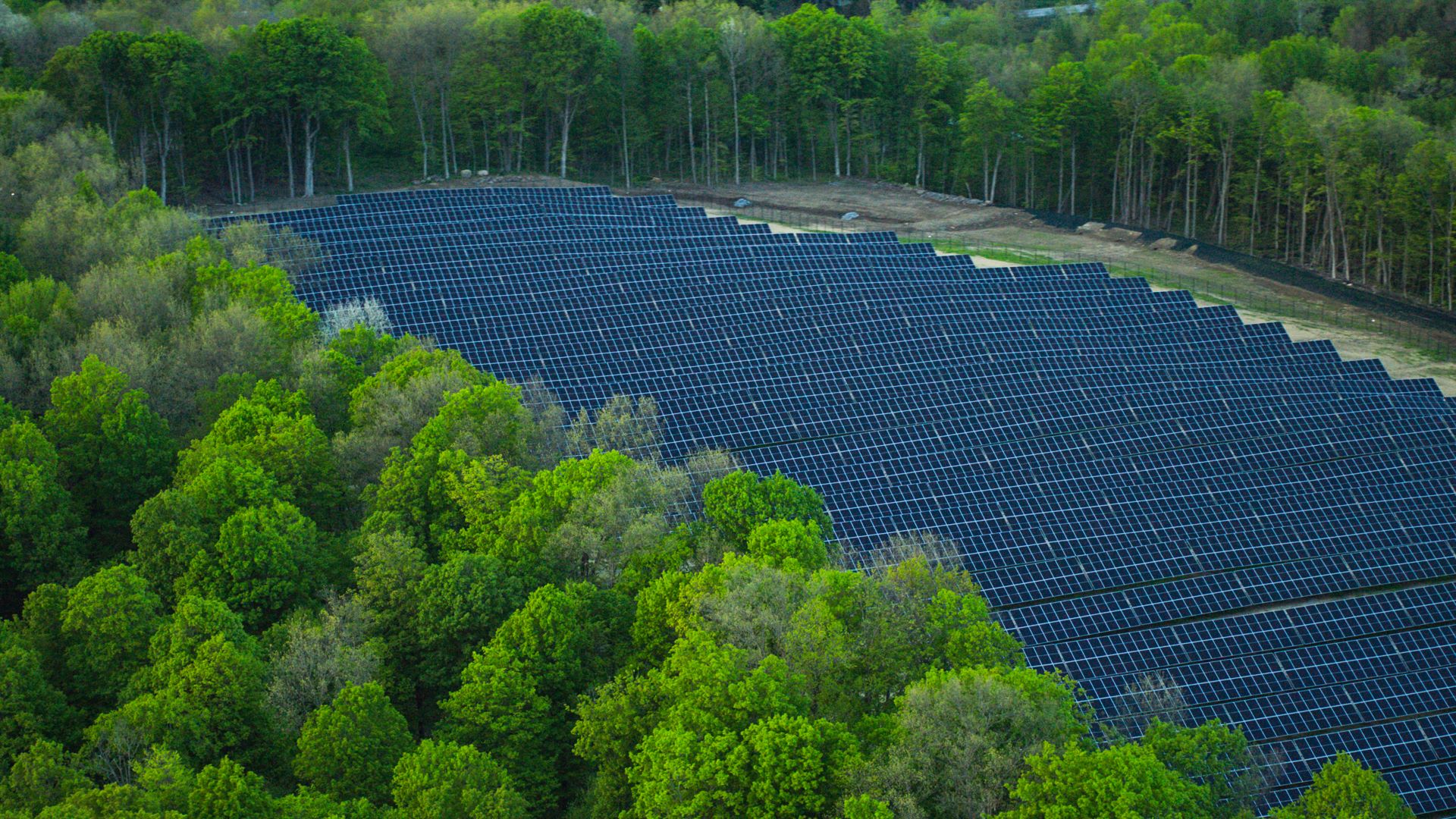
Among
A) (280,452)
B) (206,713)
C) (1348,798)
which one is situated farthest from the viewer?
(280,452)

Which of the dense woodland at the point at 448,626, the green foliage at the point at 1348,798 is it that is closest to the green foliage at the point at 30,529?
the dense woodland at the point at 448,626

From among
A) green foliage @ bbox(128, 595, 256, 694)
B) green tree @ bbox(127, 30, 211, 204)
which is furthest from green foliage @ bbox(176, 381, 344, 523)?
green tree @ bbox(127, 30, 211, 204)

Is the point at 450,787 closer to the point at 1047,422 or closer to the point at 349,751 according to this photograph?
Answer: the point at 349,751

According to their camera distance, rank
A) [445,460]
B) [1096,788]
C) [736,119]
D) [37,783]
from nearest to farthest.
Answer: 1. [1096,788]
2. [37,783]
3. [445,460]
4. [736,119]

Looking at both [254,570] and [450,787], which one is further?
[254,570]

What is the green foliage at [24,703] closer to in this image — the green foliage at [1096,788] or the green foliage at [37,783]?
the green foliage at [37,783]

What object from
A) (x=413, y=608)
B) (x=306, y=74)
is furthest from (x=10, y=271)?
(x=413, y=608)
